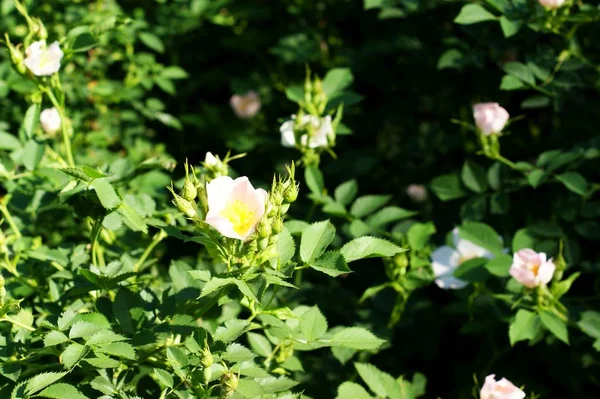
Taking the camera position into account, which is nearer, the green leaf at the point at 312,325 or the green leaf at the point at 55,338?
the green leaf at the point at 55,338

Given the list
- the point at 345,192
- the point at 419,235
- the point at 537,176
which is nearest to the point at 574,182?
the point at 537,176

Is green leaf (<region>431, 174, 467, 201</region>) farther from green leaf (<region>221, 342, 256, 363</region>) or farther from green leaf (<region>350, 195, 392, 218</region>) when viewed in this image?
green leaf (<region>221, 342, 256, 363</region>)

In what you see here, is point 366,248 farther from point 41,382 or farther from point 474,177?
A: point 474,177

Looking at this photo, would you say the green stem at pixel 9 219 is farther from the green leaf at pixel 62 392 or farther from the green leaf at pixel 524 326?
the green leaf at pixel 524 326

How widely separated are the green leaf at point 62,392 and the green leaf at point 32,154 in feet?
2.10

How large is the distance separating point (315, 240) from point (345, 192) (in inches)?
24.1

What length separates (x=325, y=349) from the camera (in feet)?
7.34

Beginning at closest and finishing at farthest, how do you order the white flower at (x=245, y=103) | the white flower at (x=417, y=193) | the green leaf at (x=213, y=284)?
the green leaf at (x=213, y=284), the white flower at (x=417, y=193), the white flower at (x=245, y=103)

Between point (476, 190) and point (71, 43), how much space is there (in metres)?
1.09

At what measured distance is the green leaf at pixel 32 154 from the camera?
1.76 m

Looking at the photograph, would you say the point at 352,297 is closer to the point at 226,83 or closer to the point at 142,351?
the point at 142,351

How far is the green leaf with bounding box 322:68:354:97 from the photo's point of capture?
82.2 inches

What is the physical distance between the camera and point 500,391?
1523 millimetres

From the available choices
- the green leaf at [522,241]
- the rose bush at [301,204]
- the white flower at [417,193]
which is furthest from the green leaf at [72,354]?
the white flower at [417,193]
